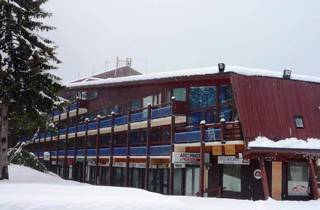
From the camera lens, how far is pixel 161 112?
36719mm

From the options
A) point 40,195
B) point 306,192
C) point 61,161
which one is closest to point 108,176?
point 61,161

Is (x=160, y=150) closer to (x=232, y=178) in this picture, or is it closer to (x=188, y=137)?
(x=188, y=137)

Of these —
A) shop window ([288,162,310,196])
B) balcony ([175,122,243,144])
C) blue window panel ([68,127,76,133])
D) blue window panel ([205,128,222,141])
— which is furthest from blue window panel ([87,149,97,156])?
shop window ([288,162,310,196])

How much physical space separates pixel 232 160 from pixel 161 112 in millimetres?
7009

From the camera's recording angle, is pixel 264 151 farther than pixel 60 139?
No

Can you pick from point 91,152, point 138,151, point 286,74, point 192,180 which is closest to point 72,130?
point 91,152

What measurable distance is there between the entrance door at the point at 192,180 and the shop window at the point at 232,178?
2612 mm

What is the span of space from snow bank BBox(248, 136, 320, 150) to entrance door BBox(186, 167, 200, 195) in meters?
6.67

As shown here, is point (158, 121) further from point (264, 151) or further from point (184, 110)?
point (264, 151)

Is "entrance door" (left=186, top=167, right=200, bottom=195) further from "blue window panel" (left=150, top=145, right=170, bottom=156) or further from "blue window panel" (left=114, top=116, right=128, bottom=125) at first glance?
→ "blue window panel" (left=114, top=116, right=128, bottom=125)

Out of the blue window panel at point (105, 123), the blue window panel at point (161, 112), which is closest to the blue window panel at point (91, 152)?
the blue window panel at point (105, 123)

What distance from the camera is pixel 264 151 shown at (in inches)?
1124

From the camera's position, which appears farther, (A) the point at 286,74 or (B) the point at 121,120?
(B) the point at 121,120

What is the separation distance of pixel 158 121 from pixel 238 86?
831cm
